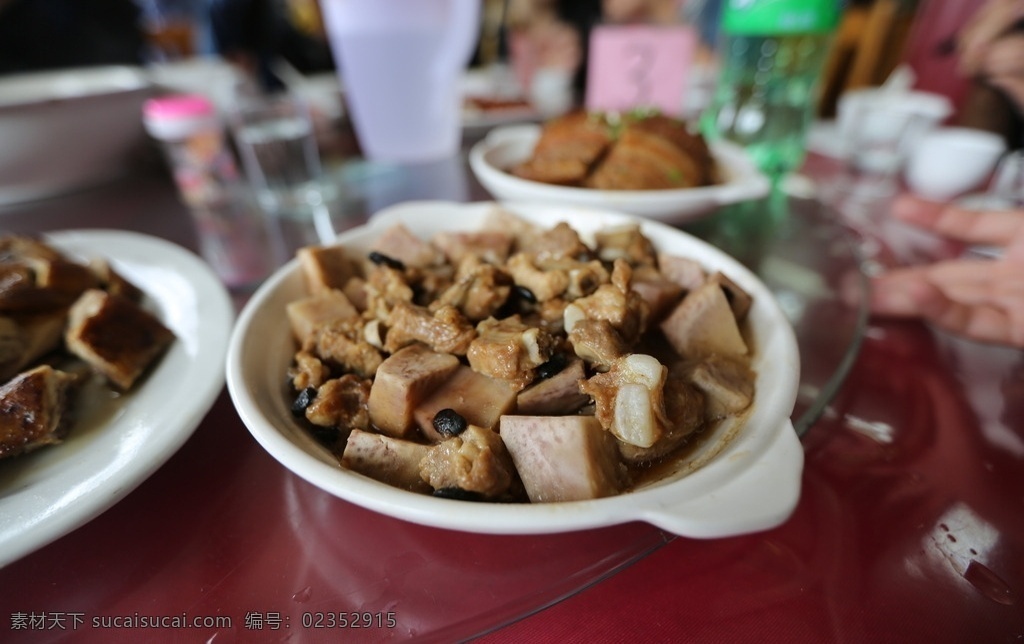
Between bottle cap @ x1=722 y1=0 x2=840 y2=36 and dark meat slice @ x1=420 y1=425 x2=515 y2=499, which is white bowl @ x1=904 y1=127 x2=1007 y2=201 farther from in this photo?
dark meat slice @ x1=420 y1=425 x2=515 y2=499

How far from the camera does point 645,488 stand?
0.71 m

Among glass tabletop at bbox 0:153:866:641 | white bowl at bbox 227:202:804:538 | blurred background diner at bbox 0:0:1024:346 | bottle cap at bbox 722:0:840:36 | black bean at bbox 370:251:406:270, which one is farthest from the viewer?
blurred background diner at bbox 0:0:1024:346

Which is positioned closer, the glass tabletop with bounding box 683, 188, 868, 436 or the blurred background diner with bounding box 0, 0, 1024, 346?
the glass tabletop with bounding box 683, 188, 868, 436

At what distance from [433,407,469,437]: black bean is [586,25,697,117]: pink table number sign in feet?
7.45

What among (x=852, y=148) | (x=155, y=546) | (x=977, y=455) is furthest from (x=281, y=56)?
(x=977, y=455)

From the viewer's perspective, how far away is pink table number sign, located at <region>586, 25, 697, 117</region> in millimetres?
2518

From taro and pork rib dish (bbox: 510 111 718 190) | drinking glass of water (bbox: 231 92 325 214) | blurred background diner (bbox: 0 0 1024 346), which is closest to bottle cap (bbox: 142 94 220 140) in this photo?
drinking glass of water (bbox: 231 92 325 214)

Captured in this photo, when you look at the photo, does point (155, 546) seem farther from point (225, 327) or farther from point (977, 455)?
point (977, 455)

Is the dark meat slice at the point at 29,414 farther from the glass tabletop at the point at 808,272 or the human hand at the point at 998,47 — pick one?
the human hand at the point at 998,47

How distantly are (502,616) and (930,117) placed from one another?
10.5ft

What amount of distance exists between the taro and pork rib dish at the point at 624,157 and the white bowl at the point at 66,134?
1.90 metres

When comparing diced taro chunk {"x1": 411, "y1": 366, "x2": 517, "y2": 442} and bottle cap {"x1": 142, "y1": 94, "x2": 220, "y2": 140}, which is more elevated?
bottle cap {"x1": 142, "y1": 94, "x2": 220, "y2": 140}

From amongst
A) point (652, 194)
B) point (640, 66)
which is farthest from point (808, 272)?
point (640, 66)

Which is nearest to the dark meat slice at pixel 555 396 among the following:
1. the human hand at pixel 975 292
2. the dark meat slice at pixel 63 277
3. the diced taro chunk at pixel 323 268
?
the diced taro chunk at pixel 323 268
